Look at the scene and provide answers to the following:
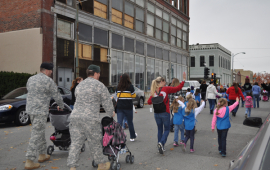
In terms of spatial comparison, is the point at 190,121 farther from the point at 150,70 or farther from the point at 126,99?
the point at 150,70

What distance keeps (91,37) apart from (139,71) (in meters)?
9.27

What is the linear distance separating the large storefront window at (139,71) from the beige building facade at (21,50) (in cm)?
1330

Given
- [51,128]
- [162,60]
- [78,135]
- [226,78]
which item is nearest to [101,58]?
Result: [162,60]

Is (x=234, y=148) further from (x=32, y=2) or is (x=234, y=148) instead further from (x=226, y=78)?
(x=226, y=78)

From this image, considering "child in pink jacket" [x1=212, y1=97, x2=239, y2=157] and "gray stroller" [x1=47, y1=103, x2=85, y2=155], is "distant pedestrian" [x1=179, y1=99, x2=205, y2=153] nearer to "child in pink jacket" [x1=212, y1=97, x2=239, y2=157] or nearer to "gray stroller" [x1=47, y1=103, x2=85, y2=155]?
"child in pink jacket" [x1=212, y1=97, x2=239, y2=157]

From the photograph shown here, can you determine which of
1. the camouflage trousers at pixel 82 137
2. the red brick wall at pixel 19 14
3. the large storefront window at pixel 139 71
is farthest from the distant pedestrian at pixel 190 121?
the large storefront window at pixel 139 71

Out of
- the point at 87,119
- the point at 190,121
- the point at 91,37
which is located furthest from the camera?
the point at 91,37

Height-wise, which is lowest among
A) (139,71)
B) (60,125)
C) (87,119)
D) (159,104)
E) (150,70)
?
(60,125)

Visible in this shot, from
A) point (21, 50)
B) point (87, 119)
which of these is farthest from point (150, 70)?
point (87, 119)

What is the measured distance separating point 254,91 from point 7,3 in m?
21.0

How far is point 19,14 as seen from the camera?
70.8 ft

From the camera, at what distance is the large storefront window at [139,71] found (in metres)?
31.2

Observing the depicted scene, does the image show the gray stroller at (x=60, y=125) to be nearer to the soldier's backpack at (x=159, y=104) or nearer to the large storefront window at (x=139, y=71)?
the soldier's backpack at (x=159, y=104)

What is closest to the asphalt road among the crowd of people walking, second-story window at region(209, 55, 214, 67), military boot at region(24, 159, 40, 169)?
military boot at region(24, 159, 40, 169)
